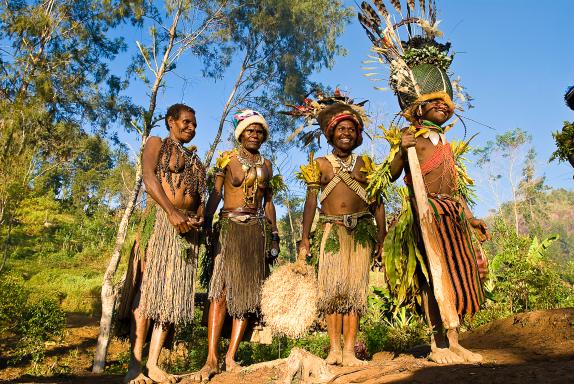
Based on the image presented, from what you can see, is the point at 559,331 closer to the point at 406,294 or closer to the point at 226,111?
the point at 406,294

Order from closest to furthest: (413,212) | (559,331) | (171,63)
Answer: (413,212)
(559,331)
(171,63)

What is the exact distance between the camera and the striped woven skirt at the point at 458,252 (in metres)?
3.47

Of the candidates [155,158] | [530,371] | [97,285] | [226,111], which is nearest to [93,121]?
[226,111]

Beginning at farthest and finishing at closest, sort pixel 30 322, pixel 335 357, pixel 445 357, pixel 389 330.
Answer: pixel 30 322 → pixel 389 330 → pixel 335 357 → pixel 445 357

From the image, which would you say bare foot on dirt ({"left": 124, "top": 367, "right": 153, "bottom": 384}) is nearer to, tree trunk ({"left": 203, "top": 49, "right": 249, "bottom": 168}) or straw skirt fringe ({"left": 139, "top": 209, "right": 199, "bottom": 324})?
straw skirt fringe ({"left": 139, "top": 209, "right": 199, "bottom": 324})

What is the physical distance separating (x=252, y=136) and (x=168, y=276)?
4.93ft

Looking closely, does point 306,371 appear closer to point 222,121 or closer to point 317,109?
point 317,109

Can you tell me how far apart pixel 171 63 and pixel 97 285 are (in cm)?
1321

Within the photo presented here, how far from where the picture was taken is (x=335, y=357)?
3.87 m

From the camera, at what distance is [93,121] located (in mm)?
14164

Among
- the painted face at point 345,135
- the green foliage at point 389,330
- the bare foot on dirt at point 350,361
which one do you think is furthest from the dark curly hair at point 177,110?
the green foliage at point 389,330

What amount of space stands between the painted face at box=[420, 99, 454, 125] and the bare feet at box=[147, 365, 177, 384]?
116 inches

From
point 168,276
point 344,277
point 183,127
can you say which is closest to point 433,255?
point 344,277

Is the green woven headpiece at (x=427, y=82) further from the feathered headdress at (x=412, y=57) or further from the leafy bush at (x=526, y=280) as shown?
the leafy bush at (x=526, y=280)
